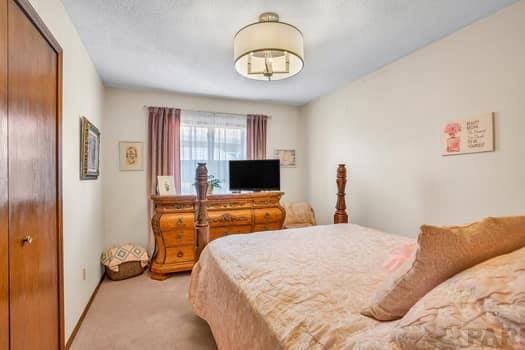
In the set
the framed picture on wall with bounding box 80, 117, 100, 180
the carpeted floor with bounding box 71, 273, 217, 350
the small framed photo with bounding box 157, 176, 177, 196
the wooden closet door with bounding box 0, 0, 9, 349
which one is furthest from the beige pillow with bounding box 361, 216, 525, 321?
the small framed photo with bounding box 157, 176, 177, 196

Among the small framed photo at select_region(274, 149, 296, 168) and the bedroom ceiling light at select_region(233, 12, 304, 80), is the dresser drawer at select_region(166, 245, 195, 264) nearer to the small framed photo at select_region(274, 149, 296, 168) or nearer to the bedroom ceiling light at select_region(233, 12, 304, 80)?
the small framed photo at select_region(274, 149, 296, 168)

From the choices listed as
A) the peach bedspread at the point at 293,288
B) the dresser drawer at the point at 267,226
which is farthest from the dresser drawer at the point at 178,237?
A: the peach bedspread at the point at 293,288

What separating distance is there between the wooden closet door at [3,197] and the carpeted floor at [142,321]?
1057 millimetres

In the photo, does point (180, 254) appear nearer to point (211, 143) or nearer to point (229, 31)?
point (211, 143)

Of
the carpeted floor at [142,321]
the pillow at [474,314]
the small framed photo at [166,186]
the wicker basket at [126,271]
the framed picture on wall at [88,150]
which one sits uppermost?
Answer: the framed picture on wall at [88,150]

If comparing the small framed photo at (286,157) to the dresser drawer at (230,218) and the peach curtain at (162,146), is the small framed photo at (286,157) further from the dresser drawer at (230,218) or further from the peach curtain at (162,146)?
the peach curtain at (162,146)

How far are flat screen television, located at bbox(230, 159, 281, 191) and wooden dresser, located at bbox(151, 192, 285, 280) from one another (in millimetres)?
172

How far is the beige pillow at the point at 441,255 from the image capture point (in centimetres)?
83

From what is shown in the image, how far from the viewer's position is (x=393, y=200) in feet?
9.86

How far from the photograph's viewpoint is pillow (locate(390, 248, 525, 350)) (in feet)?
1.87

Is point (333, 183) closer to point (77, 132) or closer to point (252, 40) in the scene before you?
point (252, 40)

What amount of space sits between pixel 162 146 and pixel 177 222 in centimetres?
115

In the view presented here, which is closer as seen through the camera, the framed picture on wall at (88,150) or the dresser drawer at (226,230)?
the framed picture on wall at (88,150)

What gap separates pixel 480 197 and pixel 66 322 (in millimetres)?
3326
